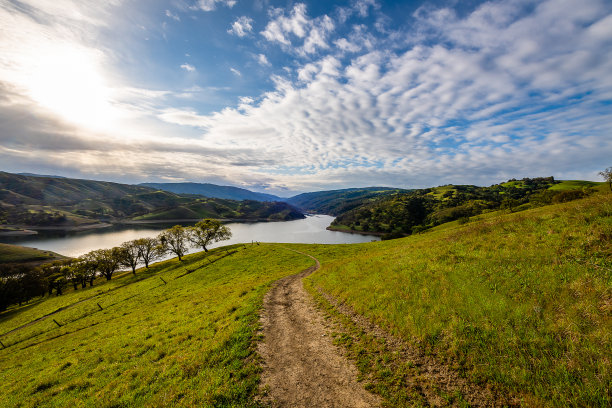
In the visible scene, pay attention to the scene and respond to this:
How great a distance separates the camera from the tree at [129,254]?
74062mm

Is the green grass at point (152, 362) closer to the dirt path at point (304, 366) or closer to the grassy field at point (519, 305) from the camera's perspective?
the dirt path at point (304, 366)

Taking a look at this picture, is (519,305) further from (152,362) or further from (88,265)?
(88,265)

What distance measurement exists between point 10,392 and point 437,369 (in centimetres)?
2579

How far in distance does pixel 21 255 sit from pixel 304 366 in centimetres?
18450

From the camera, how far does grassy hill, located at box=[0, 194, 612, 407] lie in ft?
24.8

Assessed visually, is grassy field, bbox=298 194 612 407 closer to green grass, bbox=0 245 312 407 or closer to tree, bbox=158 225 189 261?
green grass, bbox=0 245 312 407

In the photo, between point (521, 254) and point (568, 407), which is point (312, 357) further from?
point (521, 254)

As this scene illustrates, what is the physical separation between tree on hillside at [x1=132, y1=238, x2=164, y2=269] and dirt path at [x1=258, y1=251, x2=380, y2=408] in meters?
82.3

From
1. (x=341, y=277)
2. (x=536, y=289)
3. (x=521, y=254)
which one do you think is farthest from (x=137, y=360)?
(x=521, y=254)

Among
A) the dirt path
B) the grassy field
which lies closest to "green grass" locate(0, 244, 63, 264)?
the dirt path

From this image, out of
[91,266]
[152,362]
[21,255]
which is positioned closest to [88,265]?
[91,266]

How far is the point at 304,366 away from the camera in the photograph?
1050cm

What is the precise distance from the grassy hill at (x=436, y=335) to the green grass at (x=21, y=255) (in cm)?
14351

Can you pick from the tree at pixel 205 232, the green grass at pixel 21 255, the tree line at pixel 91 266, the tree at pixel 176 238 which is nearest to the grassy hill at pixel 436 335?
the tree at pixel 205 232
